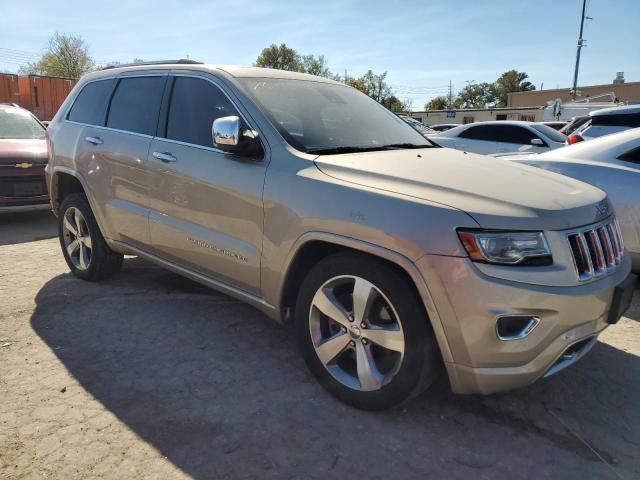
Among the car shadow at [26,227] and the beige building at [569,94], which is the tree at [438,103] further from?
the car shadow at [26,227]

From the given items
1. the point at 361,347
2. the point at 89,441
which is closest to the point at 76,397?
the point at 89,441

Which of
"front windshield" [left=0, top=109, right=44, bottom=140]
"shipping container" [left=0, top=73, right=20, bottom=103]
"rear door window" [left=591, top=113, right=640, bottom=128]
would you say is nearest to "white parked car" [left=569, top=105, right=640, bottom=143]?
"rear door window" [left=591, top=113, right=640, bottom=128]

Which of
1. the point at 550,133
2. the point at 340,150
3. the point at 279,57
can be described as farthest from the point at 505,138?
the point at 279,57

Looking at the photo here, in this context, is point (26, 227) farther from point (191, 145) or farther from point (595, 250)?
point (595, 250)

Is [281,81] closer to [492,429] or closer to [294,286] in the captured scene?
[294,286]

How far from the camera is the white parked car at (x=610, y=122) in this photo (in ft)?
26.0

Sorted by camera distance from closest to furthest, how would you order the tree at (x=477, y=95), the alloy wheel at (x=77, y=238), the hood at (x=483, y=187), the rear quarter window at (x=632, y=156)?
the hood at (x=483, y=187) < the rear quarter window at (x=632, y=156) < the alloy wheel at (x=77, y=238) < the tree at (x=477, y=95)

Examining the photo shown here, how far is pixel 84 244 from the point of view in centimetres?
461

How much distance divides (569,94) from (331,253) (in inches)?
2086

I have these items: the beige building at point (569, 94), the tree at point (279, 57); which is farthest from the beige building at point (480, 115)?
the tree at point (279, 57)

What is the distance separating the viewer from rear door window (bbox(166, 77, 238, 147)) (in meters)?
3.35

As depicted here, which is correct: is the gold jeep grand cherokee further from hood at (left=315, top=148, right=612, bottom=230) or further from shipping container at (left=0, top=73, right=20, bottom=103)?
shipping container at (left=0, top=73, right=20, bottom=103)

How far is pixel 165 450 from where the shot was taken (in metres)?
2.40

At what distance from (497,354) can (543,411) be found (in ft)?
2.45
